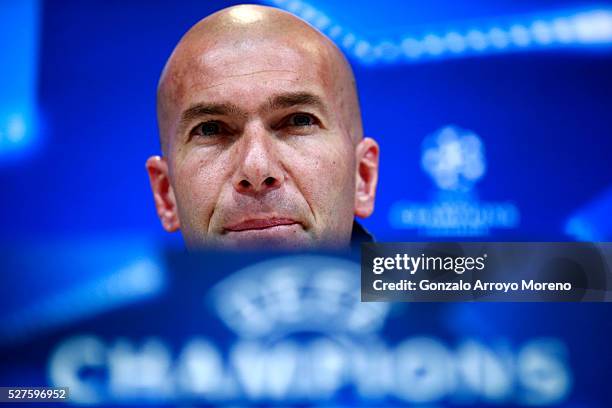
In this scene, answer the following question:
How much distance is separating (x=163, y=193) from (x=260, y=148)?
1.10 ft

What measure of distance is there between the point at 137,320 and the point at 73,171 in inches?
18.1

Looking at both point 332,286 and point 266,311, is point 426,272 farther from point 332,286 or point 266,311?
point 266,311

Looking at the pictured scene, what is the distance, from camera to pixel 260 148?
9.55ft

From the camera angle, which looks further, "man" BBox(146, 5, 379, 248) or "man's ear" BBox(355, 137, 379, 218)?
"man's ear" BBox(355, 137, 379, 218)

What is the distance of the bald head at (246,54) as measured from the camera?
2.96 metres

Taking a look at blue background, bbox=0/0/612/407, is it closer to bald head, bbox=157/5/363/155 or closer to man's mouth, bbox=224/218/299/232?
bald head, bbox=157/5/363/155

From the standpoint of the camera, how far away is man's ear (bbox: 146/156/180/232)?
3045 millimetres

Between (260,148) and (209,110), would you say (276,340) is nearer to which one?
(260,148)

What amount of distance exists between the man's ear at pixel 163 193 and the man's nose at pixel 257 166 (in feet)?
0.75

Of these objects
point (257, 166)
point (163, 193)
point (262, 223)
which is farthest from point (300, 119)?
point (163, 193)

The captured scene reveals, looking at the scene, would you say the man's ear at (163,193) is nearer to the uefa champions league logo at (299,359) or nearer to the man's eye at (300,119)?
the uefa champions league logo at (299,359)

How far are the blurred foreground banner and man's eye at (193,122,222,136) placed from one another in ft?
1.08

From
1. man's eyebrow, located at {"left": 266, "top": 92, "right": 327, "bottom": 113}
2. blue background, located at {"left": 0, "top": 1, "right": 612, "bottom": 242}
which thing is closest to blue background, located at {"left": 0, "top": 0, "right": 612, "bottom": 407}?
blue background, located at {"left": 0, "top": 1, "right": 612, "bottom": 242}

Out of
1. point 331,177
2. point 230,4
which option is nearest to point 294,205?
point 331,177
